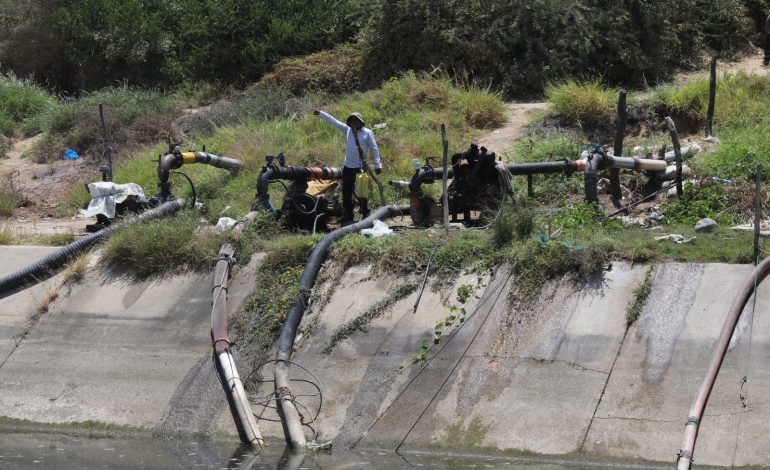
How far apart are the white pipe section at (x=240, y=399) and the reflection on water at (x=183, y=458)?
0.50 feet

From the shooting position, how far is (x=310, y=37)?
89.0 feet

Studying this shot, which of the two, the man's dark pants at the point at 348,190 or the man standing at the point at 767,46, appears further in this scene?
the man standing at the point at 767,46

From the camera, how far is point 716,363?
1141 cm

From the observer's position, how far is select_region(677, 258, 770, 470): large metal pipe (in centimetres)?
1059

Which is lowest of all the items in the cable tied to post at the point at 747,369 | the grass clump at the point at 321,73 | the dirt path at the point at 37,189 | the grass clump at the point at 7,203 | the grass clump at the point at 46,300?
the dirt path at the point at 37,189

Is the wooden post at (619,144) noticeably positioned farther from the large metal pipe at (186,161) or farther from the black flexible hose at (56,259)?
the black flexible hose at (56,259)

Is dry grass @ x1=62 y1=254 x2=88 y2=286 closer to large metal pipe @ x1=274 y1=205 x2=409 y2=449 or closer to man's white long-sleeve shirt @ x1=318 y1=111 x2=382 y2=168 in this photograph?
large metal pipe @ x1=274 y1=205 x2=409 y2=449

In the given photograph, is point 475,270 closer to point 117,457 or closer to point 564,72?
point 117,457

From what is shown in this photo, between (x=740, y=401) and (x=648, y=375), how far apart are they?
98 centimetres

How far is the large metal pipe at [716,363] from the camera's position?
1059 cm

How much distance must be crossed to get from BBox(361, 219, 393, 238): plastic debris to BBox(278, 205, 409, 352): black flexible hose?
0.09 metres

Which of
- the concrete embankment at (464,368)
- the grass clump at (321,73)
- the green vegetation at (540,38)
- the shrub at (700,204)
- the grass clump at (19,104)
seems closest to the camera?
the concrete embankment at (464,368)

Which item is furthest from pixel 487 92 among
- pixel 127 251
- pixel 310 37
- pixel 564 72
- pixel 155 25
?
pixel 155 25

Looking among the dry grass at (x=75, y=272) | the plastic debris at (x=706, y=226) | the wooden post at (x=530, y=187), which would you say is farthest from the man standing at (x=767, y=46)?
the dry grass at (x=75, y=272)
